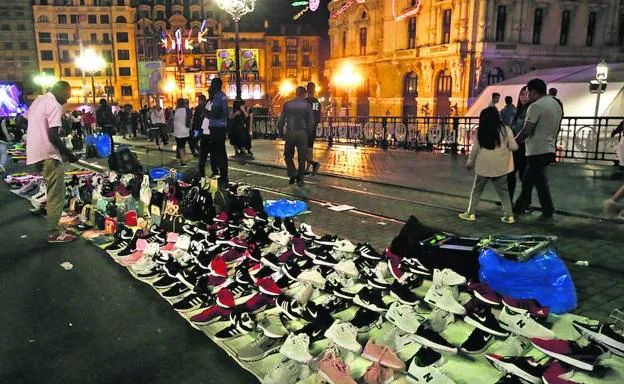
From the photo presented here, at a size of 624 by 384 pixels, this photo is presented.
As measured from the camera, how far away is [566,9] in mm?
44062

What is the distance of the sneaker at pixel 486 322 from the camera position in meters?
3.48

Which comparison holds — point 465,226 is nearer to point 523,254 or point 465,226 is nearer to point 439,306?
point 523,254

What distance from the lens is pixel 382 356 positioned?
3.22 metres

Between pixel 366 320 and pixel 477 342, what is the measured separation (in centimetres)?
85

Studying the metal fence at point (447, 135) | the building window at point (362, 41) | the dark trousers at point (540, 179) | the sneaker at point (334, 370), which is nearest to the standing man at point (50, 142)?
the sneaker at point (334, 370)

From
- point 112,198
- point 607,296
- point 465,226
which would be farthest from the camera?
point 112,198

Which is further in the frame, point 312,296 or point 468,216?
point 468,216

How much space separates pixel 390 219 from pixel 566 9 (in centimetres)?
4663

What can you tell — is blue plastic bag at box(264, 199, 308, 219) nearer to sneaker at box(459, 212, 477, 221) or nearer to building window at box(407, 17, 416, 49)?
sneaker at box(459, 212, 477, 221)

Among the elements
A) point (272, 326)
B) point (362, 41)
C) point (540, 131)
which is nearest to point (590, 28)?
point (362, 41)

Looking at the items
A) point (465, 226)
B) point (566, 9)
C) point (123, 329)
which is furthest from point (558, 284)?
point (566, 9)

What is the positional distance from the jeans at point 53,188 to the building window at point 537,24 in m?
47.0

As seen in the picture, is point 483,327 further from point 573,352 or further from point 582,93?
point 582,93

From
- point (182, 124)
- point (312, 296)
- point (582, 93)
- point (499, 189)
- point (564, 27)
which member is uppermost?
point (564, 27)
